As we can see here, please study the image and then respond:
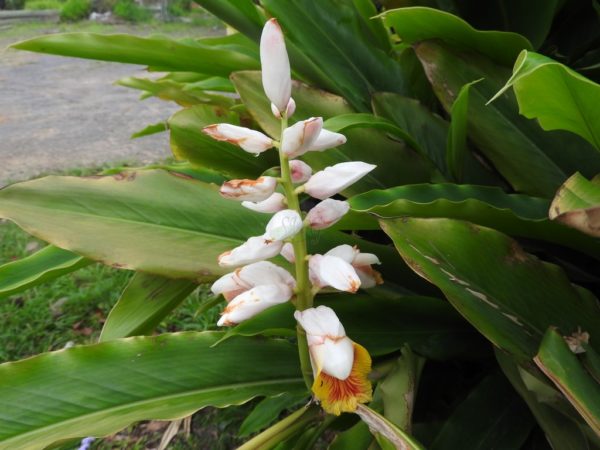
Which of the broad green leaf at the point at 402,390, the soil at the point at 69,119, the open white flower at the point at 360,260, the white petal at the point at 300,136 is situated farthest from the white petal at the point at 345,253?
the soil at the point at 69,119

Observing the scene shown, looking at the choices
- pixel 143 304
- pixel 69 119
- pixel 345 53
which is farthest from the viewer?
pixel 69 119

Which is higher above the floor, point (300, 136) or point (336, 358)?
point (300, 136)

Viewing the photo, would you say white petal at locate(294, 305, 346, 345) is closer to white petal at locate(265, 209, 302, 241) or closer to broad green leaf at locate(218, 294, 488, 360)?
white petal at locate(265, 209, 302, 241)

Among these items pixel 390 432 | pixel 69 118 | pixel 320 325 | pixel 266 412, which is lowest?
pixel 69 118

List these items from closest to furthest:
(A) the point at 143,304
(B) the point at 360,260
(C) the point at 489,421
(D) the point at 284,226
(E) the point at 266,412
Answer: (D) the point at 284,226
(B) the point at 360,260
(C) the point at 489,421
(A) the point at 143,304
(E) the point at 266,412

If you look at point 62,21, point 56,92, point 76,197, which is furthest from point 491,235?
point 62,21

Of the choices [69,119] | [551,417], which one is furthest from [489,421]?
[69,119]

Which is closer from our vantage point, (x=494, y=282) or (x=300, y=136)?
(x=300, y=136)

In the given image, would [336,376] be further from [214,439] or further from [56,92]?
[56,92]

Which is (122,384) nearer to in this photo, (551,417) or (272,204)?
(272,204)
